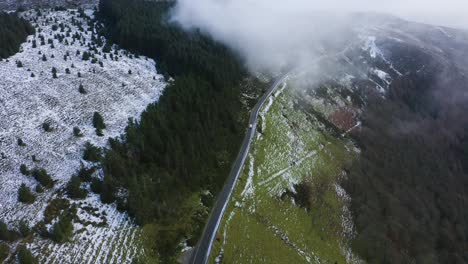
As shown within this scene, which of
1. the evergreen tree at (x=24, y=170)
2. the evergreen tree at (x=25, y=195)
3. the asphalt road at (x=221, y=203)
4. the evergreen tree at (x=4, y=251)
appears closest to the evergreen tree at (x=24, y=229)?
the evergreen tree at (x=4, y=251)

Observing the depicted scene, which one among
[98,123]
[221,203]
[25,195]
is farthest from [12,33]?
[221,203]

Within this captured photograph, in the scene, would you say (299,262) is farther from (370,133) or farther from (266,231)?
(370,133)

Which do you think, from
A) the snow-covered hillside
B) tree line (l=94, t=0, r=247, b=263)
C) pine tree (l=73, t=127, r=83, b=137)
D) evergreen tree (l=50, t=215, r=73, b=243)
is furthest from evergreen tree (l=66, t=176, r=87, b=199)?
the snow-covered hillside

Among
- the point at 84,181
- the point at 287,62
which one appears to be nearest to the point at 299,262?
the point at 84,181

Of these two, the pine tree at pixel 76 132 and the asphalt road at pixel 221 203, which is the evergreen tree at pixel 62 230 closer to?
the pine tree at pixel 76 132

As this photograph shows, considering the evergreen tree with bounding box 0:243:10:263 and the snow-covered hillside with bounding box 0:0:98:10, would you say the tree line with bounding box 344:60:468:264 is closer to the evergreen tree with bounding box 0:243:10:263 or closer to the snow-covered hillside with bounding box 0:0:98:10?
the evergreen tree with bounding box 0:243:10:263

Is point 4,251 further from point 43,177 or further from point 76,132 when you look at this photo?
point 76,132

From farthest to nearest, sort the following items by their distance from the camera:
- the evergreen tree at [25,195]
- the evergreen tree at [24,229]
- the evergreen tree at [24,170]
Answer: the evergreen tree at [24,170] < the evergreen tree at [25,195] < the evergreen tree at [24,229]
